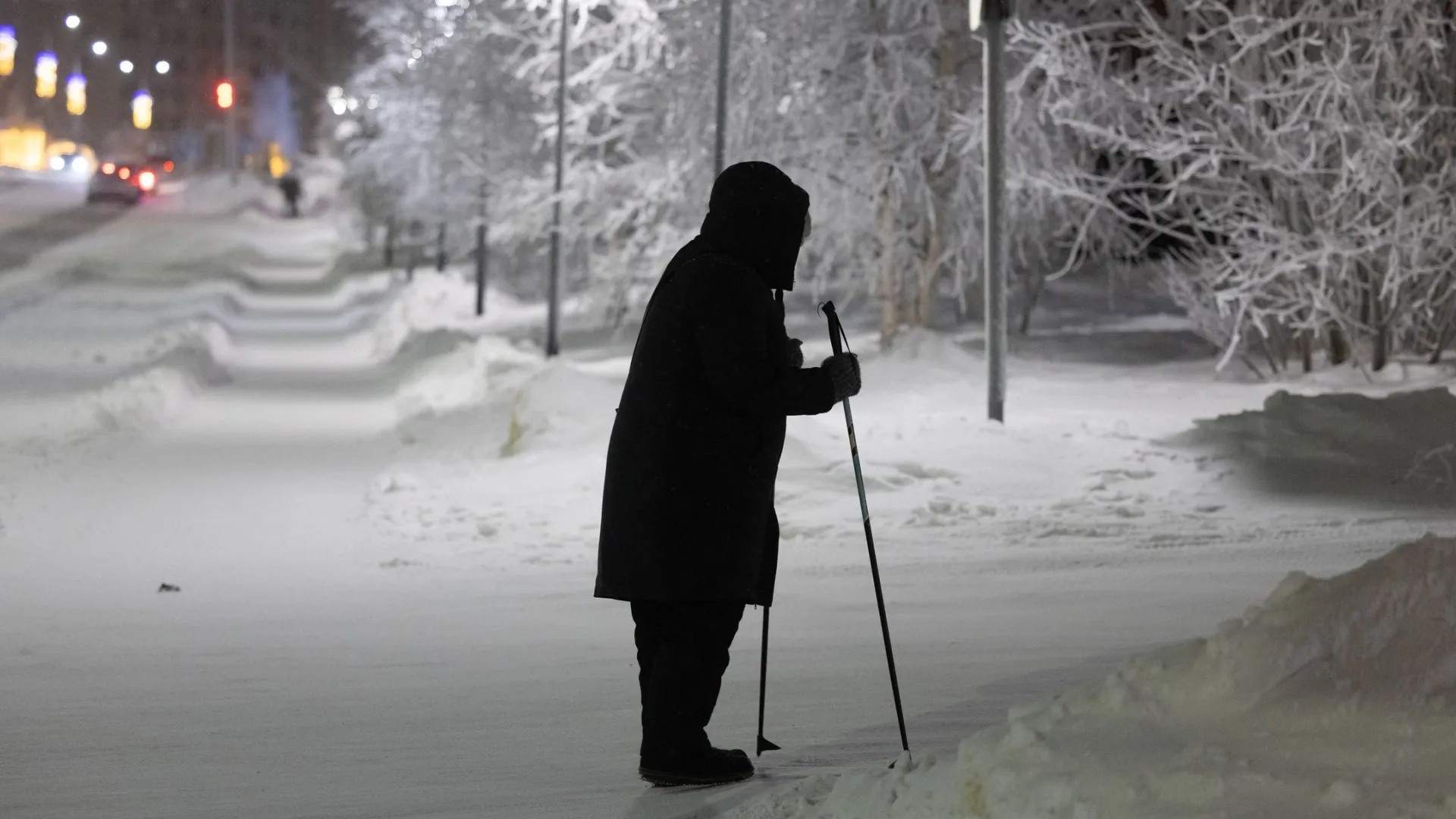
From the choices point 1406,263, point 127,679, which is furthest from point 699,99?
point 127,679

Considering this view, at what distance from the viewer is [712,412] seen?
195 inches

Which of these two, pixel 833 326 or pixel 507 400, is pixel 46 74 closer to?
pixel 507 400

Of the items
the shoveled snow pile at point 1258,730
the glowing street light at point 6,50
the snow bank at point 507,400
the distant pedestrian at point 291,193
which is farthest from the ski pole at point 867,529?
the distant pedestrian at point 291,193

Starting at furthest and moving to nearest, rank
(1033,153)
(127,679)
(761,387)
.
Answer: (1033,153) < (127,679) < (761,387)

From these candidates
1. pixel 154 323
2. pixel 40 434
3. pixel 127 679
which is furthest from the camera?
pixel 154 323

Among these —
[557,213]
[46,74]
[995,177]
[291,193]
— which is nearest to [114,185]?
[46,74]

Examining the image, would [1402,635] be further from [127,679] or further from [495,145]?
[495,145]

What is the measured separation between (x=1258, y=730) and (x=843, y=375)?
165cm

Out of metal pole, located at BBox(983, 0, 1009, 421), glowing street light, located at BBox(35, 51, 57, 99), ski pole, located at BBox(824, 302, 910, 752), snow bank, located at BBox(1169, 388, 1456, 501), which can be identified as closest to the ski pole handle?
ski pole, located at BBox(824, 302, 910, 752)

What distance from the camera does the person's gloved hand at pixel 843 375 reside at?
4961 mm

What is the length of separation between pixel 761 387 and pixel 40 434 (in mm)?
13669

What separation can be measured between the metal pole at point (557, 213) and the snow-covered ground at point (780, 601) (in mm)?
2751

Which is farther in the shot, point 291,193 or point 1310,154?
point 291,193

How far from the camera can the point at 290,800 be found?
521 centimetres
